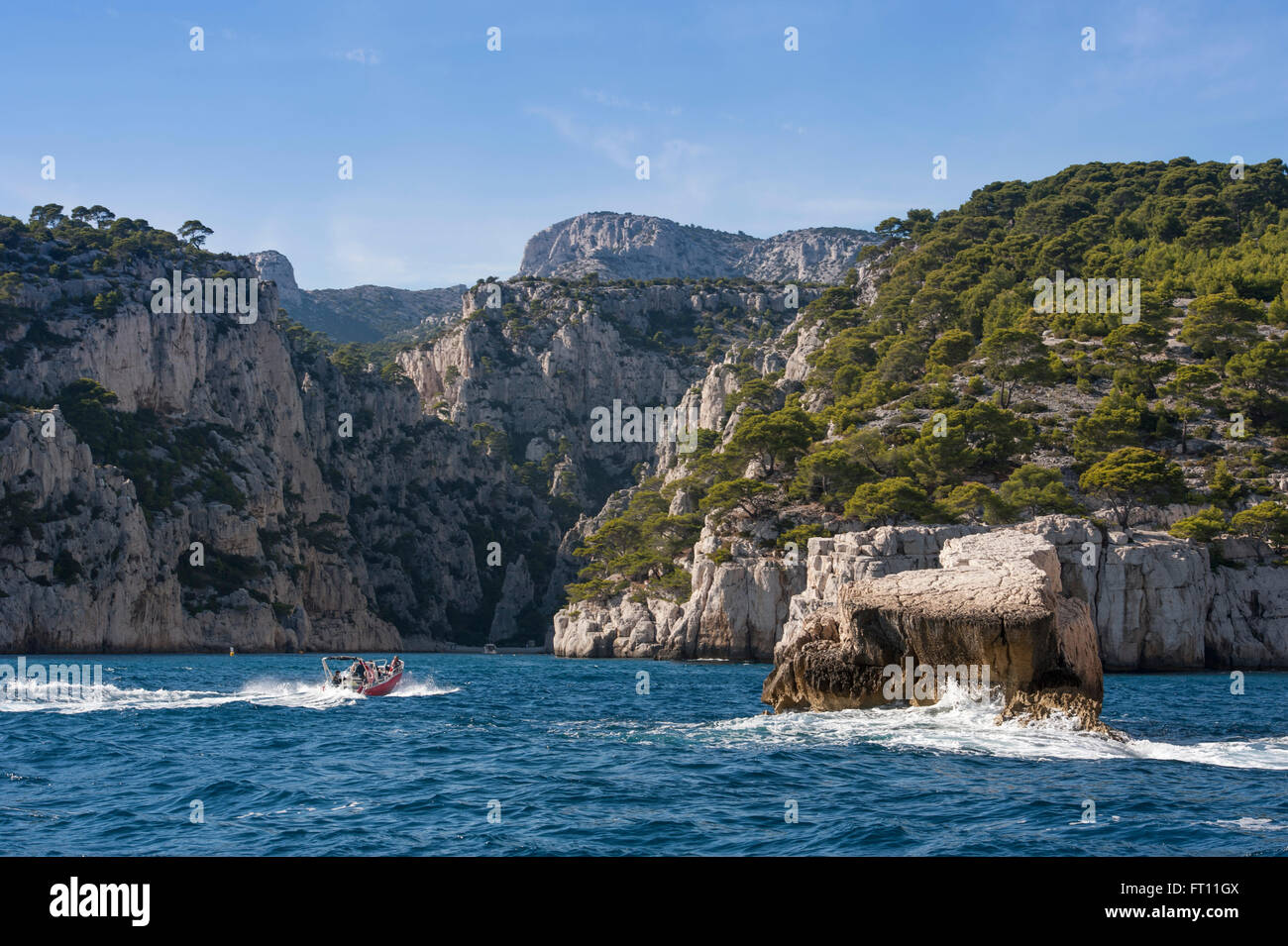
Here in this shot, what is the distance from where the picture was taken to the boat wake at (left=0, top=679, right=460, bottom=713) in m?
37.0

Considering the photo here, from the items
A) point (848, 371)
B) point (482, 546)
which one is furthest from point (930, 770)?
point (482, 546)

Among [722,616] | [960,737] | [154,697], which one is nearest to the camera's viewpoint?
[960,737]

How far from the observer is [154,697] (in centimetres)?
4103

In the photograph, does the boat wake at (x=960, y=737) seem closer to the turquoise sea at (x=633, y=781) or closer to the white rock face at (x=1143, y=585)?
the turquoise sea at (x=633, y=781)

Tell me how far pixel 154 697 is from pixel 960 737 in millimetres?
29924

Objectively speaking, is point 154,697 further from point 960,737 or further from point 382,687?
point 960,737

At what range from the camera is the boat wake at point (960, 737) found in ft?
78.3

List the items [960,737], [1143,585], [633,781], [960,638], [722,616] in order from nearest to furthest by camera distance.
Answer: [633,781] → [960,737] → [960,638] → [1143,585] → [722,616]

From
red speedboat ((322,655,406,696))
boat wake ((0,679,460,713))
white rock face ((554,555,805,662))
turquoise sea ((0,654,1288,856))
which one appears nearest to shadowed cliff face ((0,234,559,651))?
white rock face ((554,555,805,662))

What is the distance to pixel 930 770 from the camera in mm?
21734

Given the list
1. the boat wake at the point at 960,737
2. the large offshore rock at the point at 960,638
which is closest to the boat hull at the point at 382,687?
the large offshore rock at the point at 960,638

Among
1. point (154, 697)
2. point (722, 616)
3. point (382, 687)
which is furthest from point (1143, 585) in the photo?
point (154, 697)

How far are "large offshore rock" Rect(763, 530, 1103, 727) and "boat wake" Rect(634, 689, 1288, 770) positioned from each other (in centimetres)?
85
